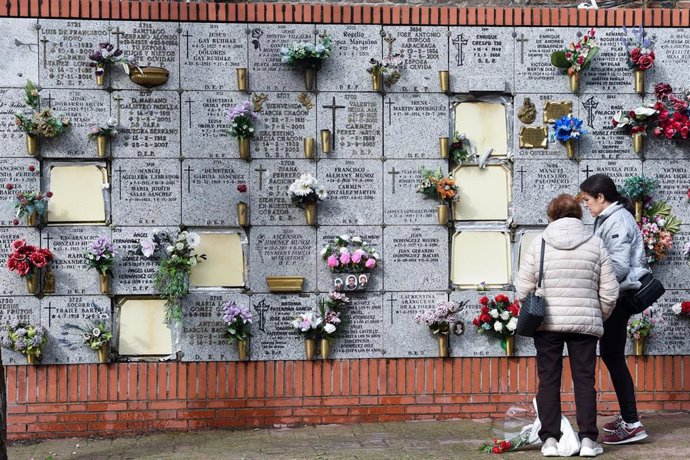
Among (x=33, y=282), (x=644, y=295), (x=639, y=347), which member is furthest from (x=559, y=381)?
(x=33, y=282)

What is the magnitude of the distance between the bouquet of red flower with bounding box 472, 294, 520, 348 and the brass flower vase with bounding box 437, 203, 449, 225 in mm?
666

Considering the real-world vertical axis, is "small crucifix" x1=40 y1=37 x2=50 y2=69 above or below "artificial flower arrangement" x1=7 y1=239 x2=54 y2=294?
above

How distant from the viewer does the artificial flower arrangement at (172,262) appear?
8.23m

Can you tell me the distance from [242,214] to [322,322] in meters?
1.02

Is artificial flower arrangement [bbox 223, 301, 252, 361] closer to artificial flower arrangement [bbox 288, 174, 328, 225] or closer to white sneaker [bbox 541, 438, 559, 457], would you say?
artificial flower arrangement [bbox 288, 174, 328, 225]

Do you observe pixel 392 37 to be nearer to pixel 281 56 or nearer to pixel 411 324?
pixel 281 56

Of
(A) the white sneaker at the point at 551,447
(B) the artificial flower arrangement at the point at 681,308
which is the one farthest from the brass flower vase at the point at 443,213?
(A) the white sneaker at the point at 551,447

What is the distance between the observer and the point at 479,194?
8617 millimetres

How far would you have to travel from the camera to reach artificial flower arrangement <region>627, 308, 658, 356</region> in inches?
340

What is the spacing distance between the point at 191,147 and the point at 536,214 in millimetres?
2726

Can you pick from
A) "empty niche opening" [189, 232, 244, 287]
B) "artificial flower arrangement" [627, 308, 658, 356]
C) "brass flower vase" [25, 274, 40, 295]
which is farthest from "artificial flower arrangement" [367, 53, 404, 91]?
"brass flower vase" [25, 274, 40, 295]

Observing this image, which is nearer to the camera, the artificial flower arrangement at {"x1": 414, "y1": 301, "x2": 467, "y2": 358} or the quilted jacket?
the quilted jacket

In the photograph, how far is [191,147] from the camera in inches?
330

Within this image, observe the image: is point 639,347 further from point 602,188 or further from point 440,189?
point 440,189
